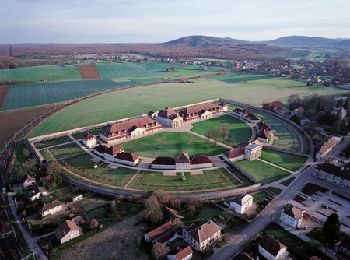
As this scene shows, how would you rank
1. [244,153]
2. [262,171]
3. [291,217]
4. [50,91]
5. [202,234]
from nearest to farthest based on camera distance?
[202,234]
[291,217]
[262,171]
[244,153]
[50,91]

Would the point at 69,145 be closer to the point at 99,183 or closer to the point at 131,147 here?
the point at 131,147

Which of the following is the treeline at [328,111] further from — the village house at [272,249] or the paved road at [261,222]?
the village house at [272,249]

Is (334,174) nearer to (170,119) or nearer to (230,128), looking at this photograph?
(230,128)

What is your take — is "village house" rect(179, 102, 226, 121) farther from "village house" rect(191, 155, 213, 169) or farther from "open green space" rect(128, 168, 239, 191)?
"open green space" rect(128, 168, 239, 191)

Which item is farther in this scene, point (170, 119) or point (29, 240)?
point (170, 119)

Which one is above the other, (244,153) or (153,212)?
(244,153)

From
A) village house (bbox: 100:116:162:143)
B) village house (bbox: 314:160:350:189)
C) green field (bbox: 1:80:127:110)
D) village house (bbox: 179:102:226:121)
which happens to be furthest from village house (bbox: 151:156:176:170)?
green field (bbox: 1:80:127:110)

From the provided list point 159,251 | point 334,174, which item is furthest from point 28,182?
point 334,174
